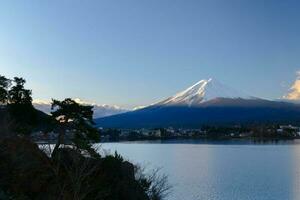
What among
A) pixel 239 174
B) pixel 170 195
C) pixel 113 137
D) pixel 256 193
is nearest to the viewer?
pixel 170 195

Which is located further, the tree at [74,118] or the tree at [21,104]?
the tree at [21,104]

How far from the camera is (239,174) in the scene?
34812 mm

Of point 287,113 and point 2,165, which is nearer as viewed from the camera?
point 2,165

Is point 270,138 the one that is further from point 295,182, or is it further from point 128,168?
point 128,168

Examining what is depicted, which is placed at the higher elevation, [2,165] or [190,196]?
[2,165]

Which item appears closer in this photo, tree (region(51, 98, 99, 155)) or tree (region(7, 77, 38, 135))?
tree (region(51, 98, 99, 155))

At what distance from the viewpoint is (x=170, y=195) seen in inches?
913

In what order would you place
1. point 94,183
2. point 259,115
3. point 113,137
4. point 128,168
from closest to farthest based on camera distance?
point 94,183 → point 128,168 → point 113,137 → point 259,115

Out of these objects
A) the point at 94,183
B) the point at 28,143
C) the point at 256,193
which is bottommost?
the point at 256,193

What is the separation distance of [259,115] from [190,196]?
558 feet

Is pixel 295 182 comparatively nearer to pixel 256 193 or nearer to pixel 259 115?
pixel 256 193

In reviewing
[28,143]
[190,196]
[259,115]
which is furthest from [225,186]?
[259,115]

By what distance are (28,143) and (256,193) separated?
17.6m

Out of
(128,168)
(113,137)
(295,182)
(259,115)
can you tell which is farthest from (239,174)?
(259,115)
